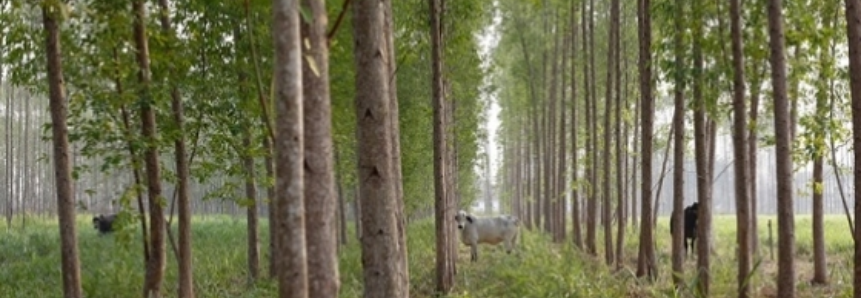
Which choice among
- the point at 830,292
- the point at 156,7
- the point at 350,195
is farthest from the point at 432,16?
the point at 350,195

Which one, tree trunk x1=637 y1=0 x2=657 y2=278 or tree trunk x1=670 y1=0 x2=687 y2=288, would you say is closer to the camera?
tree trunk x1=670 y1=0 x2=687 y2=288

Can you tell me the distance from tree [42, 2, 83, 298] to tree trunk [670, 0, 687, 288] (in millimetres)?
6653

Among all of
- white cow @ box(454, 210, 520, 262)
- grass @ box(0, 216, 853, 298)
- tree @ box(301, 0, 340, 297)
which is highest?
tree @ box(301, 0, 340, 297)

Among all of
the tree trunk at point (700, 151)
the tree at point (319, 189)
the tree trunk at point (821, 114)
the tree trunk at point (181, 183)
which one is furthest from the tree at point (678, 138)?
the tree at point (319, 189)

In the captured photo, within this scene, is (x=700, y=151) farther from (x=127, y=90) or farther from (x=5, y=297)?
(x=5, y=297)

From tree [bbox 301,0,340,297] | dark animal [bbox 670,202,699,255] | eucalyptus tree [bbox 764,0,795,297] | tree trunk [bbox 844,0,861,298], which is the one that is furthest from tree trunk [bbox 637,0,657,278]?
tree [bbox 301,0,340,297]

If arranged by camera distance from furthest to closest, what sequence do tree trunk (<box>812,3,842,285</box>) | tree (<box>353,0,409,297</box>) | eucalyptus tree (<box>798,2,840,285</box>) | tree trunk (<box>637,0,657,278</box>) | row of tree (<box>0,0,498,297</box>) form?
tree trunk (<box>637,0,657,278</box>) → tree trunk (<box>812,3,842,285</box>) → eucalyptus tree (<box>798,2,840,285</box>) → tree (<box>353,0,409,297</box>) → row of tree (<box>0,0,498,297</box>)

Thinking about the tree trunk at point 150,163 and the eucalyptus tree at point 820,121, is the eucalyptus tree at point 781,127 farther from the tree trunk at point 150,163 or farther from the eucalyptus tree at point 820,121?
the tree trunk at point 150,163

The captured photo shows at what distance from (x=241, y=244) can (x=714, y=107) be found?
13.2 meters

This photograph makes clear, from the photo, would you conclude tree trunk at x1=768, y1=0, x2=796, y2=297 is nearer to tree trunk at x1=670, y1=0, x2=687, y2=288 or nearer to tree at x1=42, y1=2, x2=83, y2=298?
tree trunk at x1=670, y1=0, x2=687, y2=288

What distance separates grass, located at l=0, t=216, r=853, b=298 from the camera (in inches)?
424

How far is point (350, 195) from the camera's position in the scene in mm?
28016

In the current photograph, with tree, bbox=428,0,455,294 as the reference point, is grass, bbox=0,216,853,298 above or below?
below

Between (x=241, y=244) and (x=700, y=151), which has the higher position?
(x=700, y=151)
